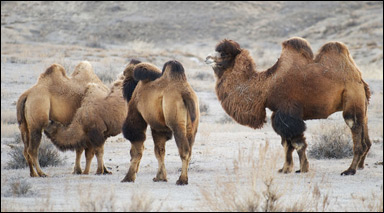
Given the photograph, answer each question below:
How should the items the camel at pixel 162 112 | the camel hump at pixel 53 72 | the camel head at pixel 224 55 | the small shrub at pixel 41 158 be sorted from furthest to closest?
the small shrub at pixel 41 158
the camel hump at pixel 53 72
the camel head at pixel 224 55
the camel at pixel 162 112

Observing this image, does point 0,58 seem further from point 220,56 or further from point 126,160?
point 220,56

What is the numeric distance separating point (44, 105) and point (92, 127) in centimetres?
84

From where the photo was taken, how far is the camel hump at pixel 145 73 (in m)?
8.75

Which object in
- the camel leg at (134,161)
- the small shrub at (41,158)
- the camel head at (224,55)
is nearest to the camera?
the camel leg at (134,161)

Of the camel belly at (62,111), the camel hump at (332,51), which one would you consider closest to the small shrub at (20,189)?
the camel belly at (62,111)

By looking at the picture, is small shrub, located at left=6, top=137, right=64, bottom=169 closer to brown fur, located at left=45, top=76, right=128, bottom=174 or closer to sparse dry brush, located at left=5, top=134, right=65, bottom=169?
sparse dry brush, located at left=5, top=134, right=65, bottom=169

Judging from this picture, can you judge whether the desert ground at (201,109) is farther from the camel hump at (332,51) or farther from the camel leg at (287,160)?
the camel hump at (332,51)

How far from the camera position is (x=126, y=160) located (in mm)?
11859

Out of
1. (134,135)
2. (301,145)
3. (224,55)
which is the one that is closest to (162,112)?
(134,135)

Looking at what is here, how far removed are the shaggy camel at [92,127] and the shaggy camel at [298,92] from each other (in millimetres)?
1631

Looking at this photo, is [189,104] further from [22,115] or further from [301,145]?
[22,115]

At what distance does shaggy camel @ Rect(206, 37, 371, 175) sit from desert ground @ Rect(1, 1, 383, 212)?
25.2 inches

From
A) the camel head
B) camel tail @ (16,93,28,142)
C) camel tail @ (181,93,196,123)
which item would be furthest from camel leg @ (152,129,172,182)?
camel tail @ (16,93,28,142)

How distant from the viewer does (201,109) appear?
19.4m
